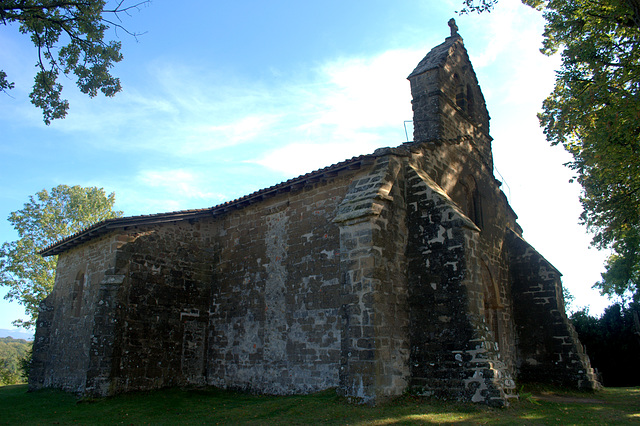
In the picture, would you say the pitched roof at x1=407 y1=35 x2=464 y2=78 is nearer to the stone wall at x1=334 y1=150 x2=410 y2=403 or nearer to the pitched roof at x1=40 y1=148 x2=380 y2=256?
Result: the pitched roof at x1=40 y1=148 x2=380 y2=256

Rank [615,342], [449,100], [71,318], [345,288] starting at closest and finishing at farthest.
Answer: [345,288], [449,100], [71,318], [615,342]

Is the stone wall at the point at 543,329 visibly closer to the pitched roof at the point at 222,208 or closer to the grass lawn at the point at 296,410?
the grass lawn at the point at 296,410

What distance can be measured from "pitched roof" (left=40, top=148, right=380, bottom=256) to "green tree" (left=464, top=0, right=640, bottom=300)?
5.29 meters

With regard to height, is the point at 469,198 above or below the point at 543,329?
above

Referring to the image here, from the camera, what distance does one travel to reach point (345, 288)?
8.92 metres

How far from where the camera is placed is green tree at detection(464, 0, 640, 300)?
35.0 ft

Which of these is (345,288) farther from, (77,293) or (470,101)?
(77,293)

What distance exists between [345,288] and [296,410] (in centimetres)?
258

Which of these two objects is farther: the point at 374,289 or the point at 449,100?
the point at 449,100

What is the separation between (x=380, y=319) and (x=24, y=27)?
29.6 ft

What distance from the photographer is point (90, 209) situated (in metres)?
26.8

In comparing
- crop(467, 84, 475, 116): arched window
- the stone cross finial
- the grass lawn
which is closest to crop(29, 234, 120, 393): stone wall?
the grass lawn

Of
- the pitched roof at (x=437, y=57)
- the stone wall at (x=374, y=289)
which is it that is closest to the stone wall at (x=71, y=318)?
the stone wall at (x=374, y=289)

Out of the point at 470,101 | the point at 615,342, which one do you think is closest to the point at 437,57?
the point at 470,101
